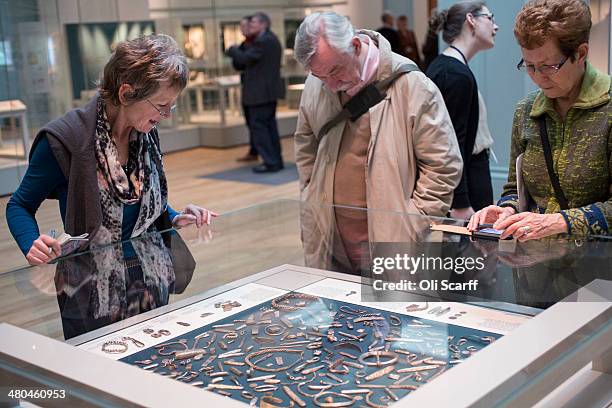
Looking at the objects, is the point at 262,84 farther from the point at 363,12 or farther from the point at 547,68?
the point at 547,68

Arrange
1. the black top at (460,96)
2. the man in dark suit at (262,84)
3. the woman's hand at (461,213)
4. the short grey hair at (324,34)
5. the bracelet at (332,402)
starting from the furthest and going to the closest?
the man in dark suit at (262,84) → the black top at (460,96) → the woman's hand at (461,213) → the short grey hair at (324,34) → the bracelet at (332,402)

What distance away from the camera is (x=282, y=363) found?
1700mm

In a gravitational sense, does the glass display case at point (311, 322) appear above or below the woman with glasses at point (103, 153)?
below

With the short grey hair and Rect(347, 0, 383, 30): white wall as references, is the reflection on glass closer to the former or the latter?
the short grey hair

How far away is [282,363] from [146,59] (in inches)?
47.0

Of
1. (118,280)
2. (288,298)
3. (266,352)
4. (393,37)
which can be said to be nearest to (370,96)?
(288,298)

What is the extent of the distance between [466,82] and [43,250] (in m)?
2.29

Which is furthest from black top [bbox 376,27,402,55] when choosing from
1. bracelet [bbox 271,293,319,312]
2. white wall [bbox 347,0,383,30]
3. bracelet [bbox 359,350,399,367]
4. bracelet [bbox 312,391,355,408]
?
bracelet [bbox 312,391,355,408]

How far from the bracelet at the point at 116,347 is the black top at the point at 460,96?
2.29 m

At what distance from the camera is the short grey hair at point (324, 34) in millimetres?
2906

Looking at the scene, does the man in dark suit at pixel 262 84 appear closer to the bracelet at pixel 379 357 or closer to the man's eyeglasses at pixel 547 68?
the man's eyeglasses at pixel 547 68

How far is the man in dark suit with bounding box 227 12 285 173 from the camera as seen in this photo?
10.1 m

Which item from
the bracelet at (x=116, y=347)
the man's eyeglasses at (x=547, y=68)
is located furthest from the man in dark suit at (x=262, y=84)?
the bracelet at (x=116, y=347)

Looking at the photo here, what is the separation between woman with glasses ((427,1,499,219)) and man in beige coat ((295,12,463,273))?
2.63 feet
